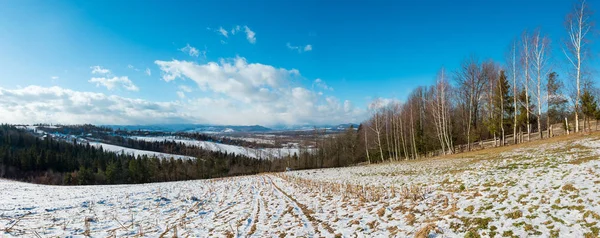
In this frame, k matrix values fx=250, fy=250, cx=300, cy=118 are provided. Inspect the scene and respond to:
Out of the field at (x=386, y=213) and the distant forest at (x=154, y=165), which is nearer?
the field at (x=386, y=213)

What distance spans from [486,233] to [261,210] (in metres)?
10.2

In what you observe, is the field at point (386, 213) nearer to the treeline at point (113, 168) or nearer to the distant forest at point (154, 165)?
the distant forest at point (154, 165)

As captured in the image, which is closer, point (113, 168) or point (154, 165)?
point (113, 168)

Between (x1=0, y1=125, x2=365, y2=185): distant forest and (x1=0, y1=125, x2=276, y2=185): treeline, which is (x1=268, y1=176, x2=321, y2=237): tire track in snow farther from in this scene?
(x1=0, y1=125, x2=276, y2=185): treeline

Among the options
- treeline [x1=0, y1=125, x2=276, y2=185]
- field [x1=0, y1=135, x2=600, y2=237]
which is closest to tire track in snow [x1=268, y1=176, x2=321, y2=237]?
field [x1=0, y1=135, x2=600, y2=237]

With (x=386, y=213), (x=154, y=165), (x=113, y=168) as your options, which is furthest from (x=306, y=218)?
(x=154, y=165)

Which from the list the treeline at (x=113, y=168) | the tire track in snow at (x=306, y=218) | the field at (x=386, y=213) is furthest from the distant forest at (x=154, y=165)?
the field at (x=386, y=213)

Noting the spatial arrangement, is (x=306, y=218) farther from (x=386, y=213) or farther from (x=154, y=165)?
(x=154, y=165)

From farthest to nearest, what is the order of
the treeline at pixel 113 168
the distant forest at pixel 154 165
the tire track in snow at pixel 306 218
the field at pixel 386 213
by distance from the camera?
1. the treeline at pixel 113 168
2. the distant forest at pixel 154 165
3. the tire track in snow at pixel 306 218
4. the field at pixel 386 213

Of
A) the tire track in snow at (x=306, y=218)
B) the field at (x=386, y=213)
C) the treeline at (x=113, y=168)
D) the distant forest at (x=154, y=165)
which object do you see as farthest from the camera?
the treeline at (x=113, y=168)

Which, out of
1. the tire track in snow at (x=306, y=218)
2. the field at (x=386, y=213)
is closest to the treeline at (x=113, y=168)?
the field at (x=386, y=213)

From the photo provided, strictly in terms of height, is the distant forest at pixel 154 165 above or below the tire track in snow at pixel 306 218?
below

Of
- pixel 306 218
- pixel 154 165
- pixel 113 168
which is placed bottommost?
pixel 154 165

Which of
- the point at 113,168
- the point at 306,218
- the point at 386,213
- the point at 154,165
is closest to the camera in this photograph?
the point at 386,213
